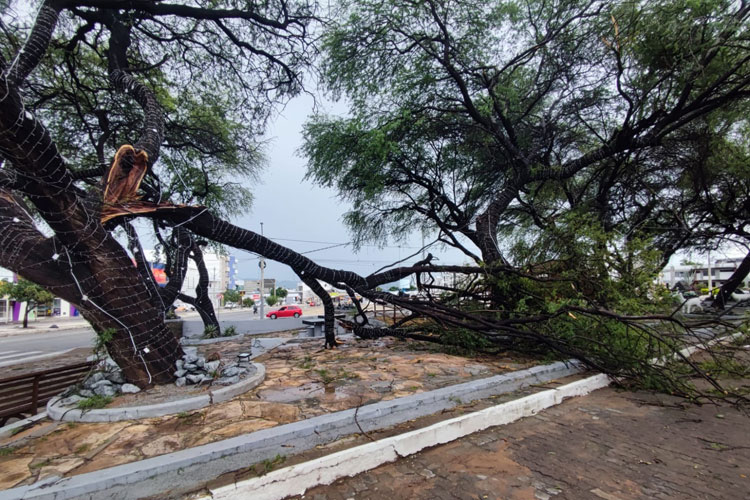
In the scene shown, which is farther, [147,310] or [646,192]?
[646,192]

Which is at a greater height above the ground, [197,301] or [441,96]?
[441,96]

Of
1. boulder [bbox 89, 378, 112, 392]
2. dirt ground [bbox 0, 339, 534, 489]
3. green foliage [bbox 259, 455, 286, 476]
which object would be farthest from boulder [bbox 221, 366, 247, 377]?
green foliage [bbox 259, 455, 286, 476]

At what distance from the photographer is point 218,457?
9.61ft

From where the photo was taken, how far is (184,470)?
9.14ft

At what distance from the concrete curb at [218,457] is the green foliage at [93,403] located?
1.60 metres

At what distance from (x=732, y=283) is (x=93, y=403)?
22.0m

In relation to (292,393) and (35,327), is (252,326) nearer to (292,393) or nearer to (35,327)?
(292,393)

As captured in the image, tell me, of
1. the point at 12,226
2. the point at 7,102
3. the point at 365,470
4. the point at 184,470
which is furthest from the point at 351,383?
the point at 7,102

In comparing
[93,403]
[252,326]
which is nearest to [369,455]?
[93,403]

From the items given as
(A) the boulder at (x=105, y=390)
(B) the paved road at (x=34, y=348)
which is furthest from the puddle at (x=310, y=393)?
(B) the paved road at (x=34, y=348)

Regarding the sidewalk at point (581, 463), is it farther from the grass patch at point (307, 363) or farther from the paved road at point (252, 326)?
the paved road at point (252, 326)

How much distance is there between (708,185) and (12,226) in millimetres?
18505

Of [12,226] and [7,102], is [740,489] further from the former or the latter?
[12,226]

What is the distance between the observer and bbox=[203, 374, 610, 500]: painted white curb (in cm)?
259
